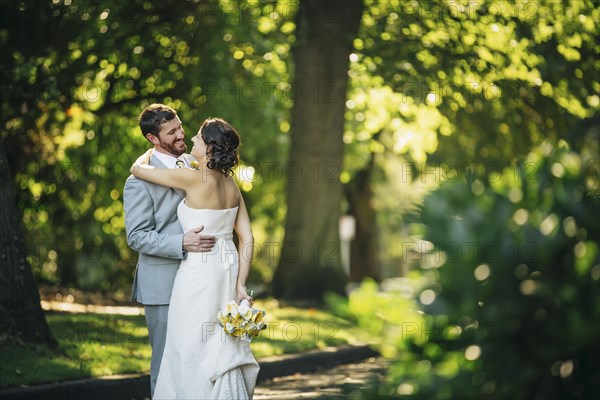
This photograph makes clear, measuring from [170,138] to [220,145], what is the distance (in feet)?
1.66

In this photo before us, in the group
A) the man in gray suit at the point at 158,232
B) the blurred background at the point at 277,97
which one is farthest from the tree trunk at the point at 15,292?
the man in gray suit at the point at 158,232

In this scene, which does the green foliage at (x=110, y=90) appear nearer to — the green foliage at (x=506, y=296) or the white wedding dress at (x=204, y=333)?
the white wedding dress at (x=204, y=333)

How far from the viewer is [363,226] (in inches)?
1313

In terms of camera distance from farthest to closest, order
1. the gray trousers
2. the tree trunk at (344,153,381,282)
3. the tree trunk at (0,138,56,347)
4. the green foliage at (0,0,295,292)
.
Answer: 1. the tree trunk at (344,153,381,282)
2. the green foliage at (0,0,295,292)
3. the tree trunk at (0,138,56,347)
4. the gray trousers

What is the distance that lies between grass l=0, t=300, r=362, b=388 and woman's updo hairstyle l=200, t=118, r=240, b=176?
10.6 feet

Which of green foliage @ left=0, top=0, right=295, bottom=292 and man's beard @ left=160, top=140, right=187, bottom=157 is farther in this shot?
green foliage @ left=0, top=0, right=295, bottom=292

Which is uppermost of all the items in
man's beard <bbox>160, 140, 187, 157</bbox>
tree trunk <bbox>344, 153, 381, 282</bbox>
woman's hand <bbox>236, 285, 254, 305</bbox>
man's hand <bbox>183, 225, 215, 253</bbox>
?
man's beard <bbox>160, 140, 187, 157</bbox>

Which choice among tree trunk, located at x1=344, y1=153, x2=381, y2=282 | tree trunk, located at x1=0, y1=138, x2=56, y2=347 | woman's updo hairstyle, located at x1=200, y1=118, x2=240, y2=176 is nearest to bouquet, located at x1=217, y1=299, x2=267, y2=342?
woman's updo hairstyle, located at x1=200, y1=118, x2=240, y2=176

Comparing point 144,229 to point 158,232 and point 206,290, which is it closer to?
point 158,232

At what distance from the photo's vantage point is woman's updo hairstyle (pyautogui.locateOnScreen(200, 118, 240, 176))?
7.31 metres

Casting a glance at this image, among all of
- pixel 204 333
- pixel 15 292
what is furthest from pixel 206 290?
pixel 15 292

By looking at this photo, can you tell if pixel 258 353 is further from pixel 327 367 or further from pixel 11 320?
pixel 11 320

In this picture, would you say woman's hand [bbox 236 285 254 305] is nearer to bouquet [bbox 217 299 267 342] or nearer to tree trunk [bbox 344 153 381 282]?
bouquet [bbox 217 299 267 342]

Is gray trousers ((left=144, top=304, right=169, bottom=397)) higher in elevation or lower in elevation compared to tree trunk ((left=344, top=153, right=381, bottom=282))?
higher
